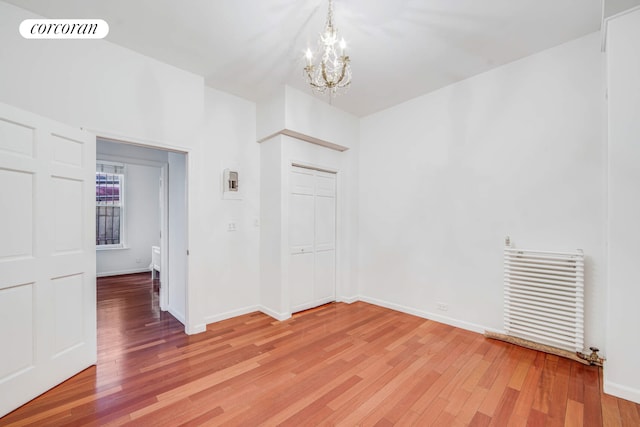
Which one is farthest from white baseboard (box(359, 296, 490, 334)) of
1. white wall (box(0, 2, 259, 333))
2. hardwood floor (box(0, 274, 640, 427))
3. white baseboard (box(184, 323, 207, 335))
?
white baseboard (box(184, 323, 207, 335))

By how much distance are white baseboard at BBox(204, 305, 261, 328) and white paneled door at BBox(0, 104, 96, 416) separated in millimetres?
1181

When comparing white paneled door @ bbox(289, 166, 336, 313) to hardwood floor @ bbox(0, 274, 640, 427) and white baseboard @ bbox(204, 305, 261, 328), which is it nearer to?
white baseboard @ bbox(204, 305, 261, 328)

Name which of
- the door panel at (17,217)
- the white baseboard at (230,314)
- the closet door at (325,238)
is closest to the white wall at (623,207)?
the closet door at (325,238)

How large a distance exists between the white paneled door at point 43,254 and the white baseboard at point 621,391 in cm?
433

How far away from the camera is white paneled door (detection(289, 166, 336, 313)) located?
3828 millimetres

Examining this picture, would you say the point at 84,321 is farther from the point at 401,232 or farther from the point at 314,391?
the point at 401,232

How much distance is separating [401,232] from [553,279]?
1.73 meters

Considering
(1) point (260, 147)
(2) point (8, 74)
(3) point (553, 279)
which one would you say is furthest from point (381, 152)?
(2) point (8, 74)

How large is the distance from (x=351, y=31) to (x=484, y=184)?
7.33 ft

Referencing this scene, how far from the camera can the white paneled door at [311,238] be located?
383 centimetres

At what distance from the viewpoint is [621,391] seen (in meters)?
1.99

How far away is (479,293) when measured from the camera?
3129 mm

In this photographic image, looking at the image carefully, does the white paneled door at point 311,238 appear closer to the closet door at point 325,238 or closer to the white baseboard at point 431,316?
the closet door at point 325,238

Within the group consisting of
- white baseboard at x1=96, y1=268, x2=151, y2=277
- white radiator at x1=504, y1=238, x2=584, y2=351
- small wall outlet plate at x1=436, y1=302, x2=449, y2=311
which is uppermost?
white radiator at x1=504, y1=238, x2=584, y2=351
